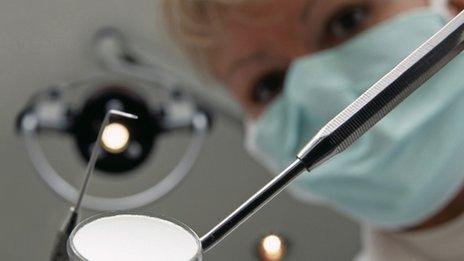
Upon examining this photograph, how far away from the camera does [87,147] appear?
1678 mm

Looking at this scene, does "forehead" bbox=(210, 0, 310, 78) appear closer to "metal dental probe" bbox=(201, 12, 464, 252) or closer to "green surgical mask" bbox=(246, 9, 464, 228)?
"green surgical mask" bbox=(246, 9, 464, 228)

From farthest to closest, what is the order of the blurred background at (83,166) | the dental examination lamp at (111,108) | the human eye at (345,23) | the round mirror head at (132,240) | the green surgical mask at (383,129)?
the blurred background at (83,166)
the dental examination lamp at (111,108)
the human eye at (345,23)
the green surgical mask at (383,129)
the round mirror head at (132,240)

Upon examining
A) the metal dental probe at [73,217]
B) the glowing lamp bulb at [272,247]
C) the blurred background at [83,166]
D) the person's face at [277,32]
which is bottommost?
the blurred background at [83,166]

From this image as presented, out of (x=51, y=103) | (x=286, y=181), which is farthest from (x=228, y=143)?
(x=286, y=181)

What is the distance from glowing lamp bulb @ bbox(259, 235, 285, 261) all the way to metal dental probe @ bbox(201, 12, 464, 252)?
0.29 metres

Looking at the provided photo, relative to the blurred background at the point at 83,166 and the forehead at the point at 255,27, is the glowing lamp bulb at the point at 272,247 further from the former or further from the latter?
the blurred background at the point at 83,166

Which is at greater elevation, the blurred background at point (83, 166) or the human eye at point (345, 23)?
the human eye at point (345, 23)

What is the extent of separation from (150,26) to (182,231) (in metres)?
1.45

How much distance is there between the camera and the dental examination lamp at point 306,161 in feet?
1.24

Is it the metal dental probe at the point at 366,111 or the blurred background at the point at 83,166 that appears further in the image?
the blurred background at the point at 83,166

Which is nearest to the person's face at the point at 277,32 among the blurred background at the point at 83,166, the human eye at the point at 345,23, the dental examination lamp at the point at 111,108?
the human eye at the point at 345,23

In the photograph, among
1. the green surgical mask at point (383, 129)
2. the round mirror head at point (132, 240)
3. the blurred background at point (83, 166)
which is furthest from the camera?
the blurred background at point (83, 166)

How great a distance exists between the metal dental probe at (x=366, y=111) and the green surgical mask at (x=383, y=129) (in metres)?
0.76

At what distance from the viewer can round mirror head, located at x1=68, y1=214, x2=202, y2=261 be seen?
365mm
